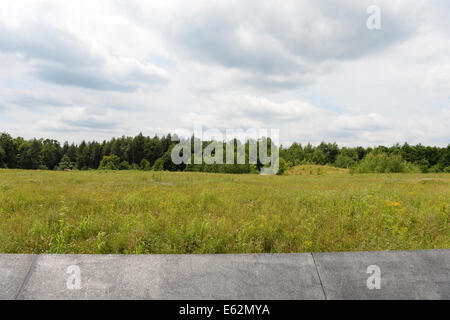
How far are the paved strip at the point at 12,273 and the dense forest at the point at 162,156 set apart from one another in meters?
45.4

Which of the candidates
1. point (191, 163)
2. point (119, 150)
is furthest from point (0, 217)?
point (119, 150)

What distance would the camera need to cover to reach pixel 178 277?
298cm

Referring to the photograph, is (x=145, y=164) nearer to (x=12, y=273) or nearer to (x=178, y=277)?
(x=12, y=273)

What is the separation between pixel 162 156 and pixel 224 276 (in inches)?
3134

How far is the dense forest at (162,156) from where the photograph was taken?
5475cm

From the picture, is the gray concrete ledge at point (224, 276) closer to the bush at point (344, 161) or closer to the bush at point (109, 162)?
the bush at point (344, 161)

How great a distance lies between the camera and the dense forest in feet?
180

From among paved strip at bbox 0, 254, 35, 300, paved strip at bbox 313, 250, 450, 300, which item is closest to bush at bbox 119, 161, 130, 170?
paved strip at bbox 0, 254, 35, 300

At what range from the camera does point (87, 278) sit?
2951mm

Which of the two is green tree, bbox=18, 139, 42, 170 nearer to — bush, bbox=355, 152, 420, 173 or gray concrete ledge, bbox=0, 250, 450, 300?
bush, bbox=355, 152, 420, 173

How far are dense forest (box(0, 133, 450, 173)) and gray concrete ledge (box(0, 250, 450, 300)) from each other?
141 ft

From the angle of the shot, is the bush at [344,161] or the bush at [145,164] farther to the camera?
the bush at [145,164]

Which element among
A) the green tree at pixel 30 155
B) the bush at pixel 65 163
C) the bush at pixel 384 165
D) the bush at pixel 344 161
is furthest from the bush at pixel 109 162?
the bush at pixel 384 165
